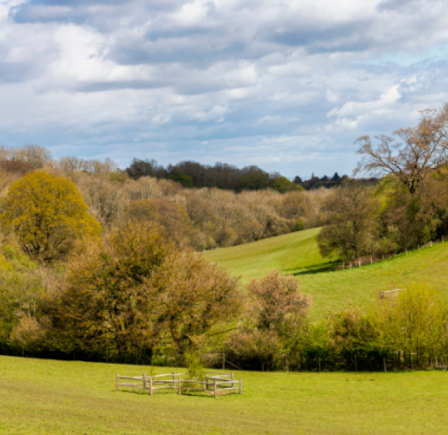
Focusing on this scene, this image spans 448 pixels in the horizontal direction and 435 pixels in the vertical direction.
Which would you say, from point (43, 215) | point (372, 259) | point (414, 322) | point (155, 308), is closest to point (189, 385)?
point (155, 308)

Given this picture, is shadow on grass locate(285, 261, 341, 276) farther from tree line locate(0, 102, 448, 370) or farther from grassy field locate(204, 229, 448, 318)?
tree line locate(0, 102, 448, 370)

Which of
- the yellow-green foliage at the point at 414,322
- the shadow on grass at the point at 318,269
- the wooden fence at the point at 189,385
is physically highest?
the shadow on grass at the point at 318,269

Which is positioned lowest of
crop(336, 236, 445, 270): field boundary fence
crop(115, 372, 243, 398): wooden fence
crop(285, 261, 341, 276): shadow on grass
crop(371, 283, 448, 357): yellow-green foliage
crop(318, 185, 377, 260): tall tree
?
→ crop(115, 372, 243, 398): wooden fence

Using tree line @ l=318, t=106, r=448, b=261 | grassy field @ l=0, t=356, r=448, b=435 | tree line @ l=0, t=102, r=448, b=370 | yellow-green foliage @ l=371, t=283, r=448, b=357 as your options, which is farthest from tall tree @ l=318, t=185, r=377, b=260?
grassy field @ l=0, t=356, r=448, b=435

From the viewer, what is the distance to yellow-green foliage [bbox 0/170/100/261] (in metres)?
57.9

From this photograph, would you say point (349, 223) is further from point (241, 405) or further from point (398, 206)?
point (241, 405)

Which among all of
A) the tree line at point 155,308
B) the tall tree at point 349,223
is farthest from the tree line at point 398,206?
the tree line at point 155,308

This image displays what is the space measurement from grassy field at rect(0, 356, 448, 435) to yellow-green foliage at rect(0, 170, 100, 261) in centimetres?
2501

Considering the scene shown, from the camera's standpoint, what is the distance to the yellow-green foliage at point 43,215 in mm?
57906

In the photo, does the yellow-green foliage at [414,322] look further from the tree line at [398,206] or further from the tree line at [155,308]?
the tree line at [398,206]

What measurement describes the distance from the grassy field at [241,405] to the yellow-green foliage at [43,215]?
82.1 ft

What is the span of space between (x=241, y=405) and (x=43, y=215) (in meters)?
41.9

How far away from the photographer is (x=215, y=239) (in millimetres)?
131375

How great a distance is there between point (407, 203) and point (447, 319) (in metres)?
36.3
